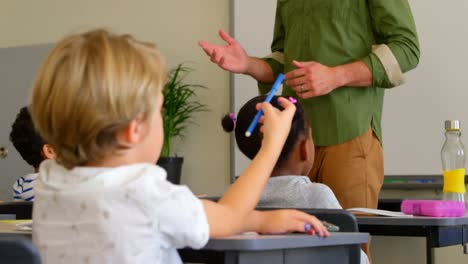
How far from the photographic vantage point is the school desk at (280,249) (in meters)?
1.33

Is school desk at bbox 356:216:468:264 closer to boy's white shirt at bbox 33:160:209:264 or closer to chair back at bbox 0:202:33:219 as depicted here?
boy's white shirt at bbox 33:160:209:264

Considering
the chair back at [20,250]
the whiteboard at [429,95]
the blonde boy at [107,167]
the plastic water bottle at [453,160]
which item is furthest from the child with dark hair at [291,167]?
the whiteboard at [429,95]

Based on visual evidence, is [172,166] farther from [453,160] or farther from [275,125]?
[275,125]

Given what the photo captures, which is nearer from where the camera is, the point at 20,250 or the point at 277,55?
the point at 20,250

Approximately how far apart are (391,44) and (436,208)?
2.13 feet

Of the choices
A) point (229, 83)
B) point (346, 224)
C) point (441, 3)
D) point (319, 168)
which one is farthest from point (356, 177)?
point (229, 83)

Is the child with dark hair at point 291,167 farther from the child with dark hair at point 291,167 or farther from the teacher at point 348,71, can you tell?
the teacher at point 348,71

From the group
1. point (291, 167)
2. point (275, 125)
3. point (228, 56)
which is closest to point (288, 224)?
point (275, 125)

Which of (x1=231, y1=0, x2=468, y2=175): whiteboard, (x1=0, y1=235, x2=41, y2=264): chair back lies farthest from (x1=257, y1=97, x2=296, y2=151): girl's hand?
(x1=231, y1=0, x2=468, y2=175): whiteboard

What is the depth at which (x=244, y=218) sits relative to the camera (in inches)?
56.3

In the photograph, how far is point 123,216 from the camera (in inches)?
50.3

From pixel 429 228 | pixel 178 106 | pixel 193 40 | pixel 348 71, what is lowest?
pixel 429 228

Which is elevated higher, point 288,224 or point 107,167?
point 107,167

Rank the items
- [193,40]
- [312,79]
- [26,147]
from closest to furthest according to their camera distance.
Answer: [312,79] → [26,147] → [193,40]
